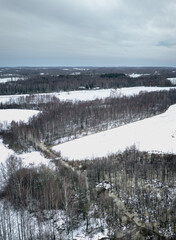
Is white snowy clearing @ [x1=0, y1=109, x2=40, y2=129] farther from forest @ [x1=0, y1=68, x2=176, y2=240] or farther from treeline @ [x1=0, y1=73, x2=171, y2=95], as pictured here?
treeline @ [x1=0, y1=73, x2=171, y2=95]

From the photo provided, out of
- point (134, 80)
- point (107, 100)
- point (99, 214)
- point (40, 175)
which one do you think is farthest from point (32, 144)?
point (134, 80)

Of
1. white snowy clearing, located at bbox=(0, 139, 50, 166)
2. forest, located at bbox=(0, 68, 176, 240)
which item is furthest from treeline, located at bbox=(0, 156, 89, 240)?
white snowy clearing, located at bbox=(0, 139, 50, 166)

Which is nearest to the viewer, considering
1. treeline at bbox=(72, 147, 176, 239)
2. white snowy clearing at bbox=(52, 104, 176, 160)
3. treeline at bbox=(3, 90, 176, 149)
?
treeline at bbox=(72, 147, 176, 239)

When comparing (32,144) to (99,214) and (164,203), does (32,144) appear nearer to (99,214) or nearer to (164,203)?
(99,214)

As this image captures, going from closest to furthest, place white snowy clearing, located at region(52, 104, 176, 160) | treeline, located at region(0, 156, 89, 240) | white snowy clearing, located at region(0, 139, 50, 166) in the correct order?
treeline, located at region(0, 156, 89, 240) < white snowy clearing, located at region(0, 139, 50, 166) < white snowy clearing, located at region(52, 104, 176, 160)

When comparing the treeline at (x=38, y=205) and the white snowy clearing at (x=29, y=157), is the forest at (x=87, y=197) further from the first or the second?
the white snowy clearing at (x=29, y=157)

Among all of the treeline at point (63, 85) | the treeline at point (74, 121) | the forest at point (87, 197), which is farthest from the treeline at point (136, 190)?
the treeline at point (63, 85)

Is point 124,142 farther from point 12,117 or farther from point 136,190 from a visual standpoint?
point 12,117
